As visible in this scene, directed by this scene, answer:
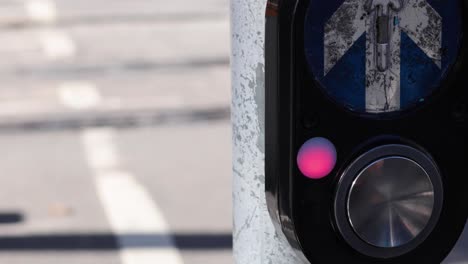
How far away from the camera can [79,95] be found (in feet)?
31.2

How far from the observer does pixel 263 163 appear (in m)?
1.78

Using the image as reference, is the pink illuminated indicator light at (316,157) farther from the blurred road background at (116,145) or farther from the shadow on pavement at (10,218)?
the shadow on pavement at (10,218)

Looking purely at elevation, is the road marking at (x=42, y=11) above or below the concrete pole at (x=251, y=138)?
below

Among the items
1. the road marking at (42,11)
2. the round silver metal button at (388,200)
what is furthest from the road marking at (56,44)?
the round silver metal button at (388,200)

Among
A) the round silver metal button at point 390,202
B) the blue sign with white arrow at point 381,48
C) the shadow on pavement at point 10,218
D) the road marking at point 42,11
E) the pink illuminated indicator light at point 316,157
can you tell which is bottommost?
the shadow on pavement at point 10,218

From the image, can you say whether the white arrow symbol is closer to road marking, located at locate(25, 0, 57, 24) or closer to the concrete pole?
the concrete pole

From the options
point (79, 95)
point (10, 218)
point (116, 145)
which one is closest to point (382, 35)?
point (10, 218)

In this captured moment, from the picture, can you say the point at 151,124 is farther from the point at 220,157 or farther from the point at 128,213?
the point at 128,213

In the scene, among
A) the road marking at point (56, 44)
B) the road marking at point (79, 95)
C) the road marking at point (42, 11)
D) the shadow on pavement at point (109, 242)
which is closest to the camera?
the shadow on pavement at point (109, 242)

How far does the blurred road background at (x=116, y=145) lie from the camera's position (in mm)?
5844

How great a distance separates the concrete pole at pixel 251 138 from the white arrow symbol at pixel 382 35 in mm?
131

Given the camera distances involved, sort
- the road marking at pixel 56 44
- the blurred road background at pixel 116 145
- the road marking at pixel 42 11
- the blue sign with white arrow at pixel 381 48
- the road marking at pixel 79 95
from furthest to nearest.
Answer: the road marking at pixel 42 11
the road marking at pixel 56 44
the road marking at pixel 79 95
the blurred road background at pixel 116 145
the blue sign with white arrow at pixel 381 48

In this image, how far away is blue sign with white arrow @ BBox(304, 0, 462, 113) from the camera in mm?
1686

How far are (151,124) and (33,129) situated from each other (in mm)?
957
